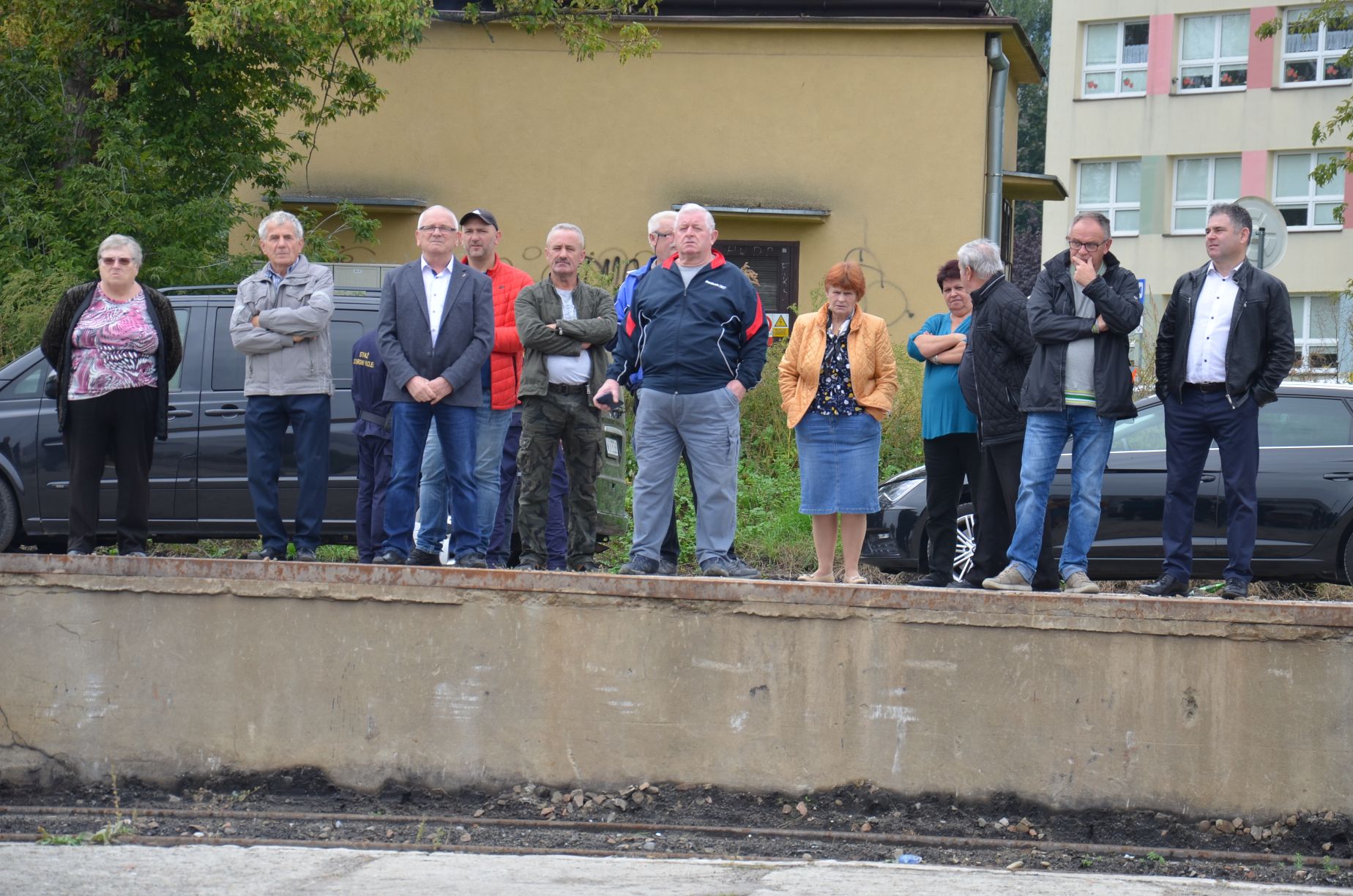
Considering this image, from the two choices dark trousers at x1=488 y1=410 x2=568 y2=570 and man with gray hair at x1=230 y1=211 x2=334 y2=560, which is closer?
man with gray hair at x1=230 y1=211 x2=334 y2=560

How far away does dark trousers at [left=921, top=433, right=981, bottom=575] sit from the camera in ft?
24.5

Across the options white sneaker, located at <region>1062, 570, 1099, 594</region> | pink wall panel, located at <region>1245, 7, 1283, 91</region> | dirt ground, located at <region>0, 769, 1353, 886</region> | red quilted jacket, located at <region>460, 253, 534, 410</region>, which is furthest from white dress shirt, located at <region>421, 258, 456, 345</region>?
pink wall panel, located at <region>1245, 7, 1283, 91</region>

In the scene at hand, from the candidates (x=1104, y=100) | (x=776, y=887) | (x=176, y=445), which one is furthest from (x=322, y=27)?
(x=1104, y=100)

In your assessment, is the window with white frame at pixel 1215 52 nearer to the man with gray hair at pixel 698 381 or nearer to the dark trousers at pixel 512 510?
the dark trousers at pixel 512 510

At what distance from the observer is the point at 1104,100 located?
38812 millimetres

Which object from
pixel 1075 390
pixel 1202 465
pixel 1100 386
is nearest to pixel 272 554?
pixel 1075 390

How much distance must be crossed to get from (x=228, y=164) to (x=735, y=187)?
7474 millimetres

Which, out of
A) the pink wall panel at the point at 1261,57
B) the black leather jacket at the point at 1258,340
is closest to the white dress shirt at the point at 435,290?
the black leather jacket at the point at 1258,340

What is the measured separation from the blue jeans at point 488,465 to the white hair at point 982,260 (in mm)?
2512

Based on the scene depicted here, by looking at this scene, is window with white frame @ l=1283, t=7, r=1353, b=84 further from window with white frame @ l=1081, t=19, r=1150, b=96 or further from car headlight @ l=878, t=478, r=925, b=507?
car headlight @ l=878, t=478, r=925, b=507

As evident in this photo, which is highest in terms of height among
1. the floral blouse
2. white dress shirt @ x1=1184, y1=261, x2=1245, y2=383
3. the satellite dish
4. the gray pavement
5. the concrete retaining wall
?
the satellite dish

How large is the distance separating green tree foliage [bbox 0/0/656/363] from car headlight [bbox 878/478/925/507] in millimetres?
7305

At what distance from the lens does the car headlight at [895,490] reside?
10039mm

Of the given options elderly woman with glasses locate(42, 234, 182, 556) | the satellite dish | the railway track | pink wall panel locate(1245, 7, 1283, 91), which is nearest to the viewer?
the railway track
